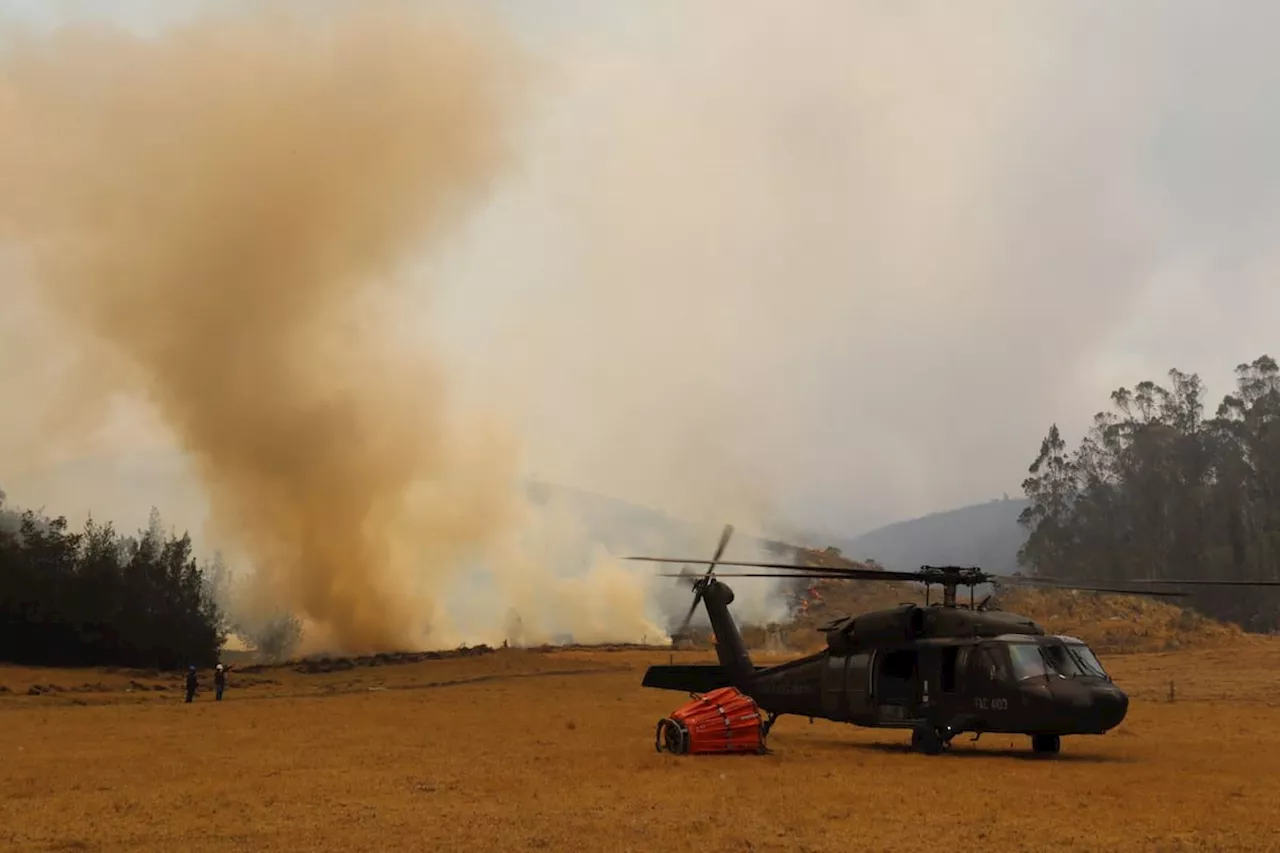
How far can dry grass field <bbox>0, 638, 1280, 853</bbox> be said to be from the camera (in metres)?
12.0

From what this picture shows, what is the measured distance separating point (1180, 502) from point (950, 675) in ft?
A: 321

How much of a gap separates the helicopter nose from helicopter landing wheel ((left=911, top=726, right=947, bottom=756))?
9.91 ft

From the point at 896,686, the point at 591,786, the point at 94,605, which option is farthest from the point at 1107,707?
the point at 94,605

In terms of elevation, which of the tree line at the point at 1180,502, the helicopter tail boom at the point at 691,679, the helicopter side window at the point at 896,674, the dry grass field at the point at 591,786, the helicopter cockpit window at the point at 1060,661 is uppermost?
the tree line at the point at 1180,502

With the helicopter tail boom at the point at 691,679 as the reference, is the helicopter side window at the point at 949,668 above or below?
above

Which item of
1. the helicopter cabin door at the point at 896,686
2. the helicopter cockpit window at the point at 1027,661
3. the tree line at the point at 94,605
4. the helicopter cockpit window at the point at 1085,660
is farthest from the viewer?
the tree line at the point at 94,605

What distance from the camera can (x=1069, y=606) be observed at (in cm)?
7900

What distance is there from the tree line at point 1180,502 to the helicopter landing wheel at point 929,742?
8565 cm

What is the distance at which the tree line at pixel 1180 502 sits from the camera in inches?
3866

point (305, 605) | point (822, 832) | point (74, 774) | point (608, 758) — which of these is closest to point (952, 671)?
point (608, 758)

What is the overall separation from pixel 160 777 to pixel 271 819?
17.7 feet

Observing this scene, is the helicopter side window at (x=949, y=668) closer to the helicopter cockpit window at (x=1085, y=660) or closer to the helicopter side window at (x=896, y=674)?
the helicopter side window at (x=896, y=674)

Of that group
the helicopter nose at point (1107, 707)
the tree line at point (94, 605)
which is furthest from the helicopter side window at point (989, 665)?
the tree line at point (94, 605)

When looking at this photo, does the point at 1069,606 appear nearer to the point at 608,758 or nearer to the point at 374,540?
the point at 374,540
